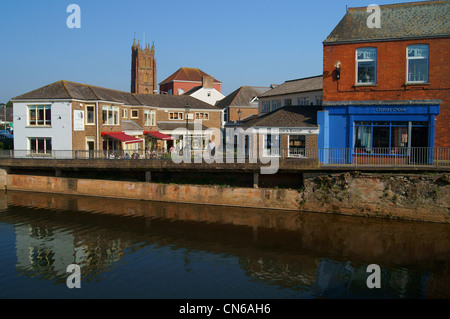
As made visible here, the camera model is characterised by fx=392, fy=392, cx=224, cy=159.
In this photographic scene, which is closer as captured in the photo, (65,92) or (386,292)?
(386,292)

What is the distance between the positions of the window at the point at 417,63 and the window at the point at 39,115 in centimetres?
2462

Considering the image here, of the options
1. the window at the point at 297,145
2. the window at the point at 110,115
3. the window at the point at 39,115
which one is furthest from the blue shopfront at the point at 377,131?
the window at the point at 39,115

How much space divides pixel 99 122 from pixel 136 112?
24.1 ft

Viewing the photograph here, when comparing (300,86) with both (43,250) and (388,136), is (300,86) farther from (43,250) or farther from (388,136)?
(43,250)

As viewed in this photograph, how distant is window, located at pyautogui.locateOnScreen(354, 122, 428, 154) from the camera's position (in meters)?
21.0

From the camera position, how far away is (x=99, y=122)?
30281 millimetres

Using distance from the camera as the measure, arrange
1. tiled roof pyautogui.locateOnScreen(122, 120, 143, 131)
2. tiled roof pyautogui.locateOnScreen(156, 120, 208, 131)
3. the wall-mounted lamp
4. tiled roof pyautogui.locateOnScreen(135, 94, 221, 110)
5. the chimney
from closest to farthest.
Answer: the wall-mounted lamp → tiled roof pyautogui.locateOnScreen(122, 120, 143, 131) → tiled roof pyautogui.locateOnScreen(156, 120, 208, 131) → tiled roof pyautogui.locateOnScreen(135, 94, 221, 110) → the chimney

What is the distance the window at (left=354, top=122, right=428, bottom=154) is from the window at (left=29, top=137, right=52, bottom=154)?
72.8 ft

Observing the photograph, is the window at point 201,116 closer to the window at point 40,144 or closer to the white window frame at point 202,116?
the white window frame at point 202,116

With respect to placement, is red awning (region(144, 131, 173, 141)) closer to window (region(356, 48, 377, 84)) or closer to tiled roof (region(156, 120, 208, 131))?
tiled roof (region(156, 120, 208, 131))

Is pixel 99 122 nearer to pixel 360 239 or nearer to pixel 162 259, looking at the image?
pixel 162 259

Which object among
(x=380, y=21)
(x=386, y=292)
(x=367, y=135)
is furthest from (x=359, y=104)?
(x=386, y=292)

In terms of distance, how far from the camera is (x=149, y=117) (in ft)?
128

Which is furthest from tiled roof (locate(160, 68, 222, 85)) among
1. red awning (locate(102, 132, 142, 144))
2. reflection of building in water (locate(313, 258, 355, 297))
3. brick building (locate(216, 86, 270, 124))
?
reflection of building in water (locate(313, 258, 355, 297))
